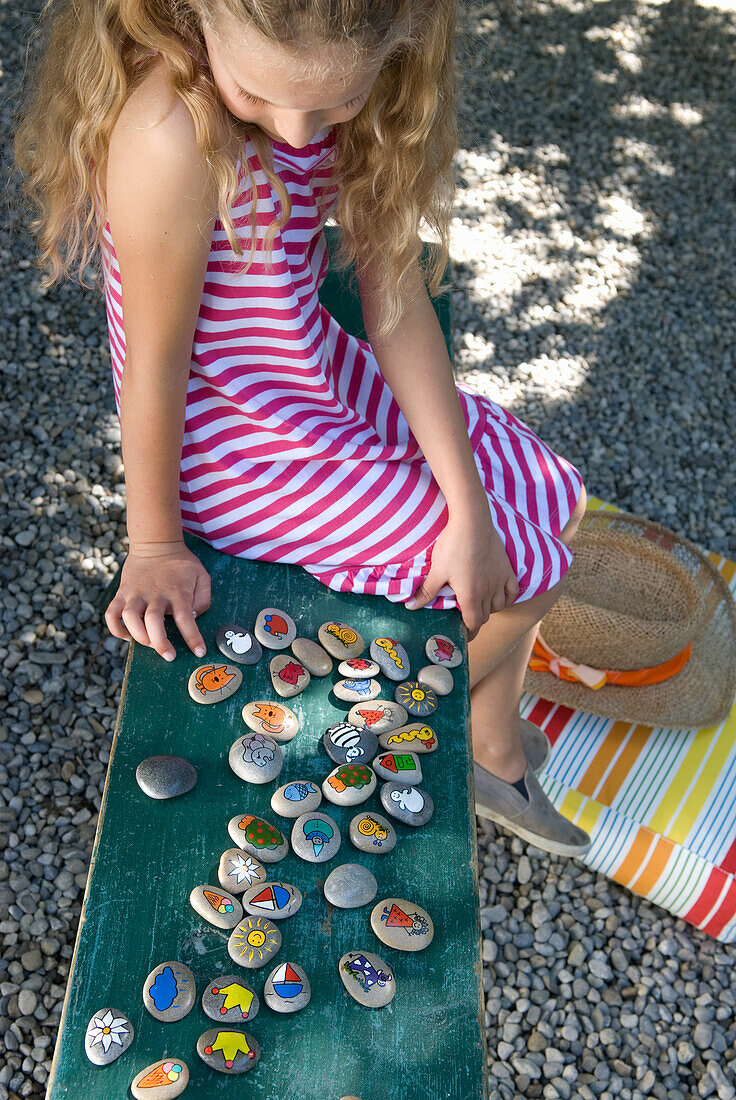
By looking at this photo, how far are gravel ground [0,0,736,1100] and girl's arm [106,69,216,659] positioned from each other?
2.71 ft

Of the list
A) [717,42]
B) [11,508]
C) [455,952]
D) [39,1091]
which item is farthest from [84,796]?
[717,42]

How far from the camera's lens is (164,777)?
142 cm

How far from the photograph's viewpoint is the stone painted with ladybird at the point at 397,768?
150 centimetres

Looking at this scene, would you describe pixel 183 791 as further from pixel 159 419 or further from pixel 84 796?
pixel 84 796

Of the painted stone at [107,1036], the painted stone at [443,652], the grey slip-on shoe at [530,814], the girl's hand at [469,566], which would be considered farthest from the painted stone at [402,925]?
the grey slip-on shoe at [530,814]

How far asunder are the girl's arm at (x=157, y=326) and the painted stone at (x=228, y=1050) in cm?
58

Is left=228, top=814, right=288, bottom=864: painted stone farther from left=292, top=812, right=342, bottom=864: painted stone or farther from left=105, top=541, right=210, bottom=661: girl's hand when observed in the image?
left=105, top=541, right=210, bottom=661: girl's hand

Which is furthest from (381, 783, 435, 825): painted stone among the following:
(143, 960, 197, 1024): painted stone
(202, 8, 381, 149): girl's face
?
(202, 8, 381, 149): girl's face

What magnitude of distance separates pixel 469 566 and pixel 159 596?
530mm

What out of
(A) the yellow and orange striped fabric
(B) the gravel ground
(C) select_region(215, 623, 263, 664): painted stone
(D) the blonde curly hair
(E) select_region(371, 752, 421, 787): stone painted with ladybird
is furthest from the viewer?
(A) the yellow and orange striped fabric

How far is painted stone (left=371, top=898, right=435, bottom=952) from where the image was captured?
4.30ft

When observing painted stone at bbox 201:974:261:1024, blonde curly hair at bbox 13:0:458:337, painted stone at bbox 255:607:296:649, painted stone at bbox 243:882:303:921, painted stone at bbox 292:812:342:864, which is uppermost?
blonde curly hair at bbox 13:0:458:337

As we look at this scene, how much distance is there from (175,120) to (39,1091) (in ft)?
5.91

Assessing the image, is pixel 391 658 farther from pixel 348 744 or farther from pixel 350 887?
pixel 350 887
